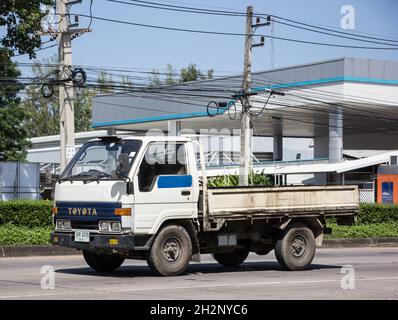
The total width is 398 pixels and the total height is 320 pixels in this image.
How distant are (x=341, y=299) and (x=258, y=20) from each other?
23402mm

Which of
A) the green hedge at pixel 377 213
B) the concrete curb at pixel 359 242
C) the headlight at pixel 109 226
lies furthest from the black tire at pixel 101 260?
the green hedge at pixel 377 213

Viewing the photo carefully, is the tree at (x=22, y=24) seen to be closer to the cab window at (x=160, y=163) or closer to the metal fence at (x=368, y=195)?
the cab window at (x=160, y=163)

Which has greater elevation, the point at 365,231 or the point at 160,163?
the point at 160,163

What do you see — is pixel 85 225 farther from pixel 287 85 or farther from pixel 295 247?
pixel 287 85

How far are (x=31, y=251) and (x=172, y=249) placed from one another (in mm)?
7739

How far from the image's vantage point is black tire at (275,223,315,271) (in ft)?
50.3

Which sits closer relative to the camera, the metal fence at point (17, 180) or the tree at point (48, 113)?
the metal fence at point (17, 180)

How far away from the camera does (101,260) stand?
1476cm

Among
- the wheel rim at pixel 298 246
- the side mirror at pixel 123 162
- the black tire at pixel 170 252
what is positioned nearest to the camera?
the side mirror at pixel 123 162

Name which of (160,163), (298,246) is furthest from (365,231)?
(160,163)

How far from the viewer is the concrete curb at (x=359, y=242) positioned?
26641 millimetres

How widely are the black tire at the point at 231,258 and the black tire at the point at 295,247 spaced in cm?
99

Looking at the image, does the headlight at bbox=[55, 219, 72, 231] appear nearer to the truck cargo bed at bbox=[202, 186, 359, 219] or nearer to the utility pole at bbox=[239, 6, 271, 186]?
the truck cargo bed at bbox=[202, 186, 359, 219]
